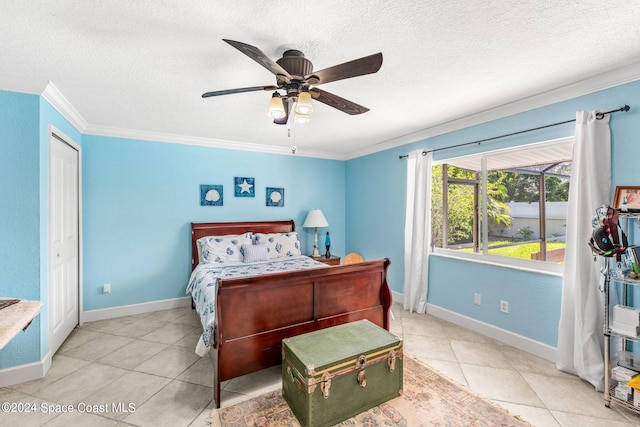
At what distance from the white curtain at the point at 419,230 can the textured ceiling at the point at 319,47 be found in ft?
3.02

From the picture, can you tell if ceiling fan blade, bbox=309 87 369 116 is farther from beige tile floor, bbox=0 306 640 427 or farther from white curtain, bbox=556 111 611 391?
beige tile floor, bbox=0 306 640 427

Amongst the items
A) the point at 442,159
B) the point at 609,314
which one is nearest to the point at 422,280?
the point at 442,159

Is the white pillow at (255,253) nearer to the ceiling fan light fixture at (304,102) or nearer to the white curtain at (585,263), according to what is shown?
the ceiling fan light fixture at (304,102)

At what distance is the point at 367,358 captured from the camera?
1895 millimetres

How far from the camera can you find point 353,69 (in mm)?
1535

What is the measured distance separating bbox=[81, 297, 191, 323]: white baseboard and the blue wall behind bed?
0.06 meters

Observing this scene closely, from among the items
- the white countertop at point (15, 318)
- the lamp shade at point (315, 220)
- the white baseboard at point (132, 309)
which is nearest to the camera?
the white countertop at point (15, 318)

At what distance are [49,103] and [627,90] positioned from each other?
15.6 feet

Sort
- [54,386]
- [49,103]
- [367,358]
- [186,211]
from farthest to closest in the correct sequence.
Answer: [186,211]
[49,103]
[54,386]
[367,358]

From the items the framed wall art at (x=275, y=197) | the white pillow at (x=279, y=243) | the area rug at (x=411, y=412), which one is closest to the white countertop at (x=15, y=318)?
the area rug at (x=411, y=412)

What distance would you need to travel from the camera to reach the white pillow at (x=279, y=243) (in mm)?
4066

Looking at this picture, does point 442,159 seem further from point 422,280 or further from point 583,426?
point 583,426

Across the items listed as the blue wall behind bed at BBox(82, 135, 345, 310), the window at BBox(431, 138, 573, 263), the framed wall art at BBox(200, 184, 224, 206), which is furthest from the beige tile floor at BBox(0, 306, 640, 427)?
the framed wall art at BBox(200, 184, 224, 206)

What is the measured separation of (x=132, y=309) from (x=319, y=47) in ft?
12.7
